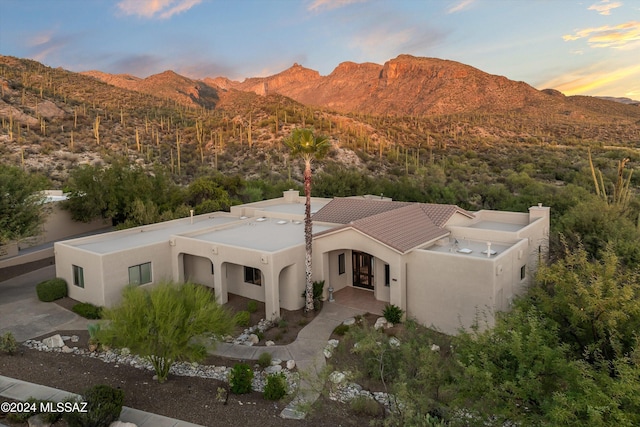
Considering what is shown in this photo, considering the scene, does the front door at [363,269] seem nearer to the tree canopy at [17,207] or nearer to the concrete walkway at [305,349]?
the concrete walkway at [305,349]

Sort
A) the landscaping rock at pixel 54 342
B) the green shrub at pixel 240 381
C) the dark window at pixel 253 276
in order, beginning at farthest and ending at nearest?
the dark window at pixel 253 276
the landscaping rock at pixel 54 342
the green shrub at pixel 240 381

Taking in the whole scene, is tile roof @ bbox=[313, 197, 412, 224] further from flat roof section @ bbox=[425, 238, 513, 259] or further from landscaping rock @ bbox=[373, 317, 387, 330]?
landscaping rock @ bbox=[373, 317, 387, 330]

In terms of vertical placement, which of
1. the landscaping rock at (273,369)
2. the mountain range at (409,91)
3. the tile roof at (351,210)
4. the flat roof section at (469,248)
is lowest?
the landscaping rock at (273,369)

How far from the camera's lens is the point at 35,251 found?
1131 inches

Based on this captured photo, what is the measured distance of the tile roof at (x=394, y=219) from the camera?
63.4 ft

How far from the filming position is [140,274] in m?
20.9

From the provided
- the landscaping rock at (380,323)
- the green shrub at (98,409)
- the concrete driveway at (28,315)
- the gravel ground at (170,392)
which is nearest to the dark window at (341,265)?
the landscaping rock at (380,323)

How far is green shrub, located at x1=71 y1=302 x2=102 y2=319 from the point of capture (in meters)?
19.3

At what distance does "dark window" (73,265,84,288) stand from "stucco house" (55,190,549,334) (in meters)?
0.05

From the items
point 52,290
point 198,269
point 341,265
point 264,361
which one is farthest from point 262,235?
point 52,290

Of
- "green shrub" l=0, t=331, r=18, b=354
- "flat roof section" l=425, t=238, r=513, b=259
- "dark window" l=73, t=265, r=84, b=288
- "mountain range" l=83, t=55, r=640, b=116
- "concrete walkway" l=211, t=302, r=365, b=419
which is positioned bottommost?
"concrete walkway" l=211, t=302, r=365, b=419

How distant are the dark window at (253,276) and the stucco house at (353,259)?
0.05 metres

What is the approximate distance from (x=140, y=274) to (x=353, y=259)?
1032 cm

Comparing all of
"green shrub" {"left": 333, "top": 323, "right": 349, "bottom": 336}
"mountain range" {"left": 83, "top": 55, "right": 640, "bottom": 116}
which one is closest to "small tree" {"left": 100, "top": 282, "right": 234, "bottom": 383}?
"green shrub" {"left": 333, "top": 323, "right": 349, "bottom": 336}
